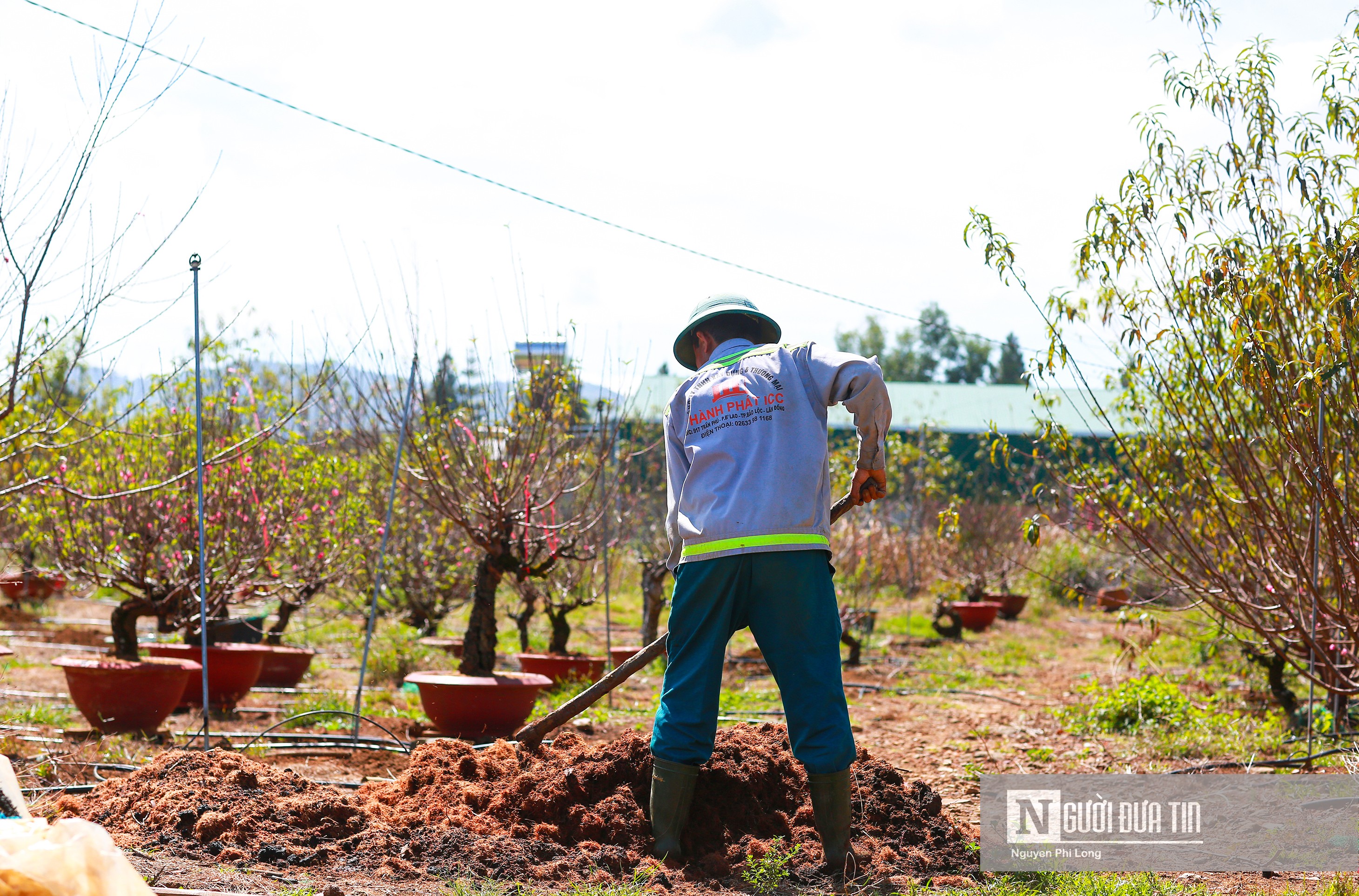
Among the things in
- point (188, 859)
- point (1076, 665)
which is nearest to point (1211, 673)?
point (1076, 665)

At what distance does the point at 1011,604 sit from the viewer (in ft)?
47.8

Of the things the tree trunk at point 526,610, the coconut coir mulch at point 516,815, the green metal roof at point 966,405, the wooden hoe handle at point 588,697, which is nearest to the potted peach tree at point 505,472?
the tree trunk at point 526,610

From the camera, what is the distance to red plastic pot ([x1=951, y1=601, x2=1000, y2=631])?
12766 millimetres

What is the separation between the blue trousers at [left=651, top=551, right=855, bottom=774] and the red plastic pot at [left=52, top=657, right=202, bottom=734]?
3546 mm

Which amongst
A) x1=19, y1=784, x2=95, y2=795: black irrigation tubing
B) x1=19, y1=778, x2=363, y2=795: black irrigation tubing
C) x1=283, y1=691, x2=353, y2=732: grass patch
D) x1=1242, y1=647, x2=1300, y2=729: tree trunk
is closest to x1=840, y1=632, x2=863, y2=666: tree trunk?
x1=1242, y1=647, x2=1300, y2=729: tree trunk

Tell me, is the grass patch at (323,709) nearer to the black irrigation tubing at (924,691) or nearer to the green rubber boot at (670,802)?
the green rubber boot at (670,802)

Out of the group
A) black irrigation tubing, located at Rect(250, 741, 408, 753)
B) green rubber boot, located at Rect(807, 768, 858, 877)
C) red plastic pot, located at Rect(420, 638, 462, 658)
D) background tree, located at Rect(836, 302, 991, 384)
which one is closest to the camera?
green rubber boot, located at Rect(807, 768, 858, 877)

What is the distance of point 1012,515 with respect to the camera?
1580 cm

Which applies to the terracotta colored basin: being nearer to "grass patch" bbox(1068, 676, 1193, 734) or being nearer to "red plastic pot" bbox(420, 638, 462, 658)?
"grass patch" bbox(1068, 676, 1193, 734)

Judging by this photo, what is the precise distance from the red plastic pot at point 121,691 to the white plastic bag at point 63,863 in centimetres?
388

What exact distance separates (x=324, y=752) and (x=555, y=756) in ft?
6.98

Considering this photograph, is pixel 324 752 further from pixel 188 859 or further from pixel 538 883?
pixel 538 883

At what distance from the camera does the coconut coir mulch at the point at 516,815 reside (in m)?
3.30

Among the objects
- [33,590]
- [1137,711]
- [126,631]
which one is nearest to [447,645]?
[126,631]
